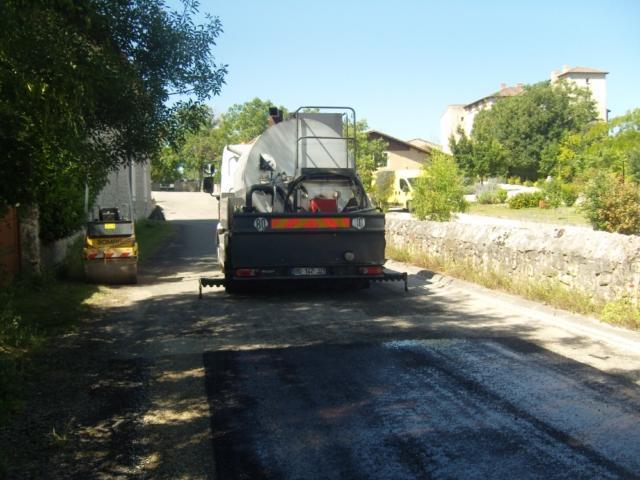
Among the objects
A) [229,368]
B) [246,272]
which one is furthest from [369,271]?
[229,368]

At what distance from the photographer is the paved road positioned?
184 inches

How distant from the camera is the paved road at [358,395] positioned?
468 cm

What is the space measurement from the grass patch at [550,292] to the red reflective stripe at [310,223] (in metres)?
2.92

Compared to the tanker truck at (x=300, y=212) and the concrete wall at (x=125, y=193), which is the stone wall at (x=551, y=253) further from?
the concrete wall at (x=125, y=193)

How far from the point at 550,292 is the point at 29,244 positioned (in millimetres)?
9249

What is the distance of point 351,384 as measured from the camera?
6445mm

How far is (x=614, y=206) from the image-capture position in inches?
888

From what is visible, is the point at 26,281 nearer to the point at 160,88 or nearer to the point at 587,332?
the point at 160,88

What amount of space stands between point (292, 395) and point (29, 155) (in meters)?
4.34

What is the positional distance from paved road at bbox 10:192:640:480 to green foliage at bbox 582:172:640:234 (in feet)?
43.5

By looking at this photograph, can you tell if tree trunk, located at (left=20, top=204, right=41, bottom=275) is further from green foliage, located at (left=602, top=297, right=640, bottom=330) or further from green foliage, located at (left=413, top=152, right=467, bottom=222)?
green foliage, located at (left=413, top=152, right=467, bottom=222)

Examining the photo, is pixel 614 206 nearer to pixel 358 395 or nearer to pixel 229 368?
pixel 229 368

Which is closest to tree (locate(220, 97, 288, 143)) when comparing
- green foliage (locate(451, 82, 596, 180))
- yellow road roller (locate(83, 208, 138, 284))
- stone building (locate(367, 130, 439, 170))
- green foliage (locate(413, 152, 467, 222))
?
stone building (locate(367, 130, 439, 170))

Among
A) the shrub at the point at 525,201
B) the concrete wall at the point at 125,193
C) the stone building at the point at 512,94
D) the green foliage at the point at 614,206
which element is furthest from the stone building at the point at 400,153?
the green foliage at the point at 614,206
